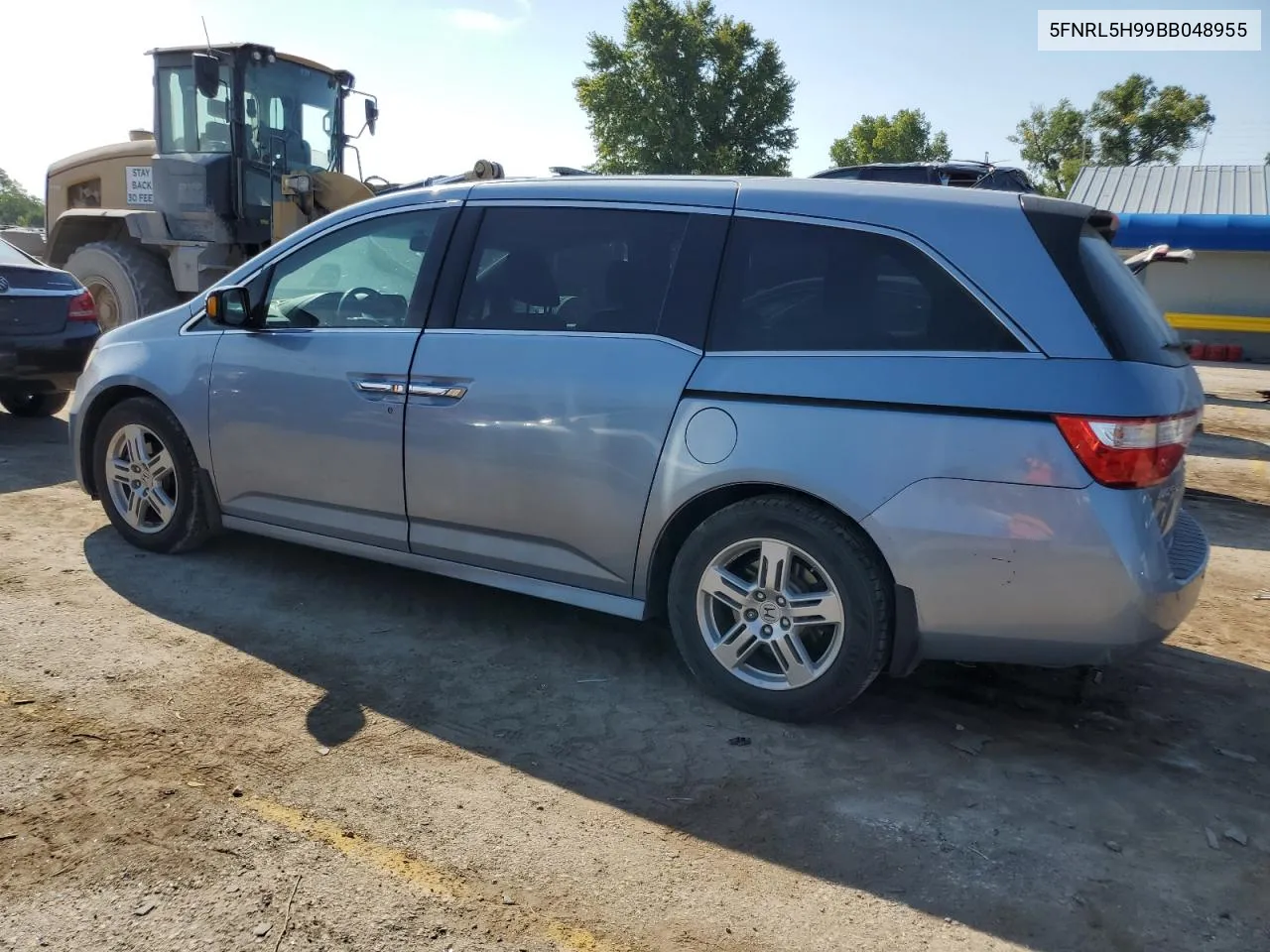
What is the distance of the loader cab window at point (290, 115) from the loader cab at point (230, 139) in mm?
10

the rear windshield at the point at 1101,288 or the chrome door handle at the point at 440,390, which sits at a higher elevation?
the rear windshield at the point at 1101,288

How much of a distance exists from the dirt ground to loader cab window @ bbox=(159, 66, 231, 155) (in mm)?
7164

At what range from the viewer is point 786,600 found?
3652 mm

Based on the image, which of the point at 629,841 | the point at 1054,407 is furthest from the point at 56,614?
the point at 1054,407

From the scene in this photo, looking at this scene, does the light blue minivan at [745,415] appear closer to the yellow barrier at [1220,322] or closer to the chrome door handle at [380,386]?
the chrome door handle at [380,386]

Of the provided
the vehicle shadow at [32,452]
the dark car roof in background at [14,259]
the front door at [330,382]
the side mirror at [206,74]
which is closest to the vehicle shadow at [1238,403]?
the side mirror at [206,74]

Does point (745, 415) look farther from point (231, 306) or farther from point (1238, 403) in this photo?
point (1238, 403)

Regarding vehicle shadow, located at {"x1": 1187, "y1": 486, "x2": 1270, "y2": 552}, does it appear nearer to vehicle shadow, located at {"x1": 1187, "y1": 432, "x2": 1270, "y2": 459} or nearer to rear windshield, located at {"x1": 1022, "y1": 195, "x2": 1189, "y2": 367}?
vehicle shadow, located at {"x1": 1187, "y1": 432, "x2": 1270, "y2": 459}

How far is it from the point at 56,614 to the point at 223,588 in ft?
2.27

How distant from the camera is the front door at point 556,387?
3844 millimetres

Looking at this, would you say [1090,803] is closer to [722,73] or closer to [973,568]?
[973,568]

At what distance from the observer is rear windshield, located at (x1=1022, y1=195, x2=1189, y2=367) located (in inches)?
130

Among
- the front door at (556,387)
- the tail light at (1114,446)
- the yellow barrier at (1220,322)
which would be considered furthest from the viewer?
the yellow barrier at (1220,322)

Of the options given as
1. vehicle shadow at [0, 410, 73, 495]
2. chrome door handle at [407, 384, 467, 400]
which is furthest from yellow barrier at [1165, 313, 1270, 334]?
chrome door handle at [407, 384, 467, 400]
